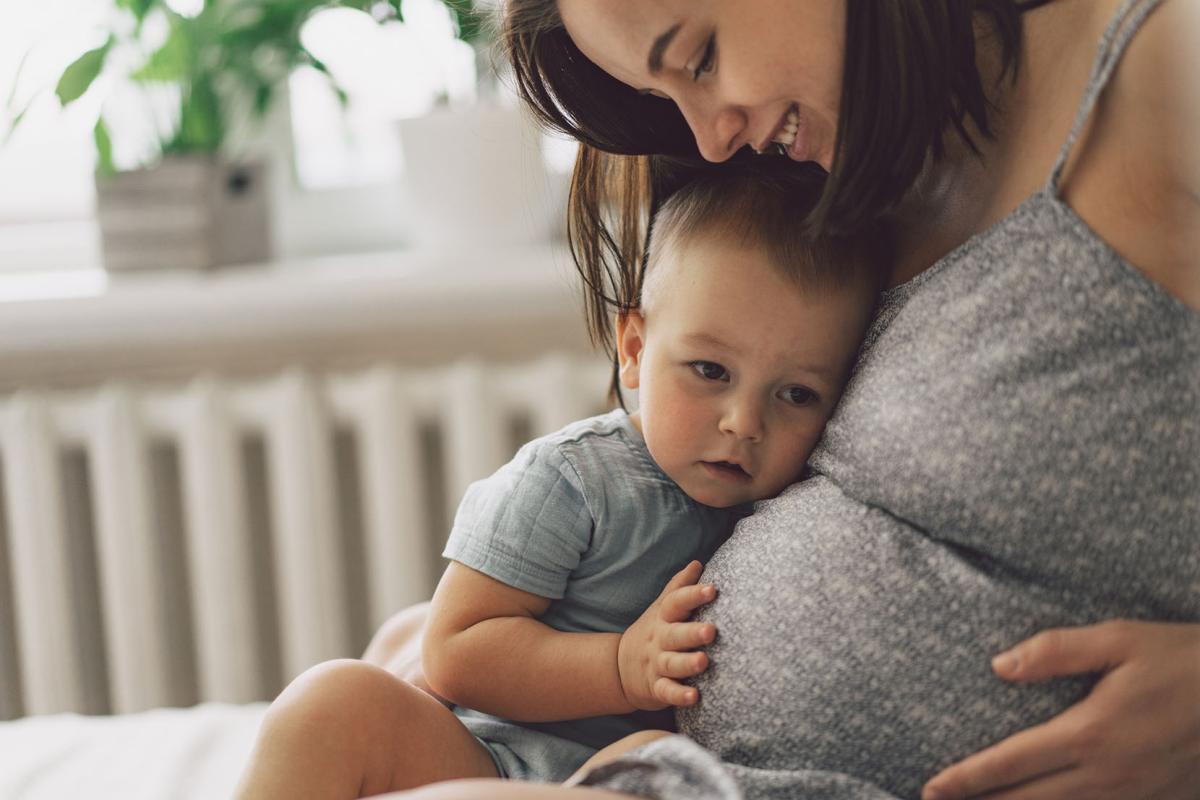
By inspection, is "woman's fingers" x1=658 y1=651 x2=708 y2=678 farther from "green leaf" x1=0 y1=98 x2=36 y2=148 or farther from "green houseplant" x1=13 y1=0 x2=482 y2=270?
"green leaf" x1=0 y1=98 x2=36 y2=148

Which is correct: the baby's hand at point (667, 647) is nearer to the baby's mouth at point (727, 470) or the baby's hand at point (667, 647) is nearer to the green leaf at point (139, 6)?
the baby's mouth at point (727, 470)

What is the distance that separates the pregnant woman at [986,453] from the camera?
67 cm

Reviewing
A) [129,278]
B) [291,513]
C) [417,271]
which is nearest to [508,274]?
[417,271]

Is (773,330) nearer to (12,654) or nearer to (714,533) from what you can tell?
(714,533)

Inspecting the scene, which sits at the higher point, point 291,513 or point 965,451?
point 965,451

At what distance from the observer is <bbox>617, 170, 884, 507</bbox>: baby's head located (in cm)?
85

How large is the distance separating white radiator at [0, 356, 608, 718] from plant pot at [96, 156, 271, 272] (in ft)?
0.61

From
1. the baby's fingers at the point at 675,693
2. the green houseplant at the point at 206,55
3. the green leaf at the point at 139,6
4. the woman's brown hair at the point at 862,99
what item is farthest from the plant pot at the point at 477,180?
the baby's fingers at the point at 675,693

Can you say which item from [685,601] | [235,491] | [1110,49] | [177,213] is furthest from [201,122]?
[1110,49]

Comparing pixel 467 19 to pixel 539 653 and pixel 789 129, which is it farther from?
pixel 539 653

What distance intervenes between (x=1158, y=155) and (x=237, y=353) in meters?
1.41

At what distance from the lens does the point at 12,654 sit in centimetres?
192

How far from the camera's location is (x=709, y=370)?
0.87 m

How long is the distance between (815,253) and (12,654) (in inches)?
62.5
